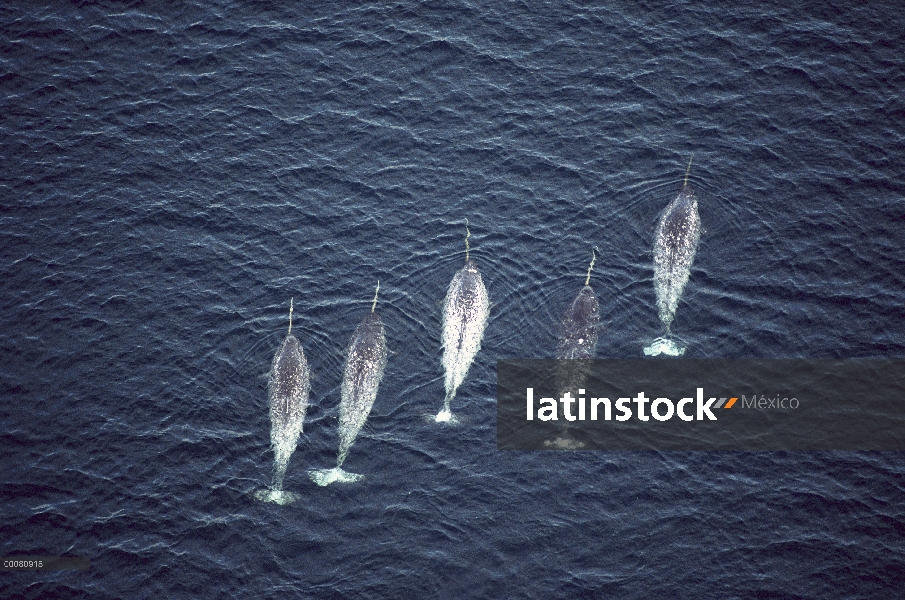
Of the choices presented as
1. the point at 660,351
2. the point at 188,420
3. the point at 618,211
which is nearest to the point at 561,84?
the point at 618,211

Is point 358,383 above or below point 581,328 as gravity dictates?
below

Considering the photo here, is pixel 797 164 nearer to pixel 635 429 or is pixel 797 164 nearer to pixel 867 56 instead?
pixel 867 56

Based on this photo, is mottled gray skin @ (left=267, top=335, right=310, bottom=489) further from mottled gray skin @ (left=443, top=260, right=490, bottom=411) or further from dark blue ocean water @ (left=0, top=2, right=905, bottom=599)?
mottled gray skin @ (left=443, top=260, right=490, bottom=411)

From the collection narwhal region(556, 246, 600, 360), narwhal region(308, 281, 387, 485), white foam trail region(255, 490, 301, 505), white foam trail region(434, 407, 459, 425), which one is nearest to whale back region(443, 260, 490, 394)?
white foam trail region(434, 407, 459, 425)

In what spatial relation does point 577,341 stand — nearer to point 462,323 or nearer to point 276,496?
point 462,323

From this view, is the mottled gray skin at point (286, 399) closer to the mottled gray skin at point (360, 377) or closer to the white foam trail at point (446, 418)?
the mottled gray skin at point (360, 377)

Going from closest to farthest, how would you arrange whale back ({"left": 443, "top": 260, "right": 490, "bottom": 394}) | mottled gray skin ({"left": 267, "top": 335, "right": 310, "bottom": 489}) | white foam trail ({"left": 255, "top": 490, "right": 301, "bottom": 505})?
1. white foam trail ({"left": 255, "top": 490, "right": 301, "bottom": 505})
2. mottled gray skin ({"left": 267, "top": 335, "right": 310, "bottom": 489})
3. whale back ({"left": 443, "top": 260, "right": 490, "bottom": 394})

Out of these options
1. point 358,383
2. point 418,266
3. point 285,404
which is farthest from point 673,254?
point 285,404
